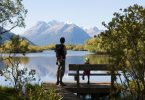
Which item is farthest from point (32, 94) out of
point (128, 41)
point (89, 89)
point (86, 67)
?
point (89, 89)

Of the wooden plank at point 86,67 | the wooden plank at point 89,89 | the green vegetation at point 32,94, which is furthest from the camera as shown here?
the wooden plank at point 89,89

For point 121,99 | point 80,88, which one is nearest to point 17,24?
point 80,88

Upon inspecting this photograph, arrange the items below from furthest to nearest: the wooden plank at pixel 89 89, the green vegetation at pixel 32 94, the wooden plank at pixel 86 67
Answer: the wooden plank at pixel 89 89, the wooden plank at pixel 86 67, the green vegetation at pixel 32 94

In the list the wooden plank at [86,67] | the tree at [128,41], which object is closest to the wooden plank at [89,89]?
the wooden plank at [86,67]

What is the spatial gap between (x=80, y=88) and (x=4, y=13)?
16.9 metres

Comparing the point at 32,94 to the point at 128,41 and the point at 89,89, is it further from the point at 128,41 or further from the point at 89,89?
the point at 89,89

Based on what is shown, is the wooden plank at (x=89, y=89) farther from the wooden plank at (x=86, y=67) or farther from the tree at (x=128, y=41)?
the tree at (x=128, y=41)

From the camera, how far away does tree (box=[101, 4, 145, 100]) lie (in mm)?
16172

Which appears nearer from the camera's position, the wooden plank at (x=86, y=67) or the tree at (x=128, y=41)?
the tree at (x=128, y=41)

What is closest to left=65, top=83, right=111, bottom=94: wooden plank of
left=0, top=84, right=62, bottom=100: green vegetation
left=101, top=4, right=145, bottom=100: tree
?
left=0, top=84, right=62, bottom=100: green vegetation

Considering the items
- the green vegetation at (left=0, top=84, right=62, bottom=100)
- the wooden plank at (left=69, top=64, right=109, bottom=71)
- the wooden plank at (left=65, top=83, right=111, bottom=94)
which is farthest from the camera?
the wooden plank at (left=65, top=83, right=111, bottom=94)

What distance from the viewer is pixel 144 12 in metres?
15.9

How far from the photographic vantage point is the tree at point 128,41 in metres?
16.2

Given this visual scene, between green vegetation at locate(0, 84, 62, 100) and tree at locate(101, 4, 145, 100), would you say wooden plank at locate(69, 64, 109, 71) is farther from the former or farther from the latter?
tree at locate(101, 4, 145, 100)
